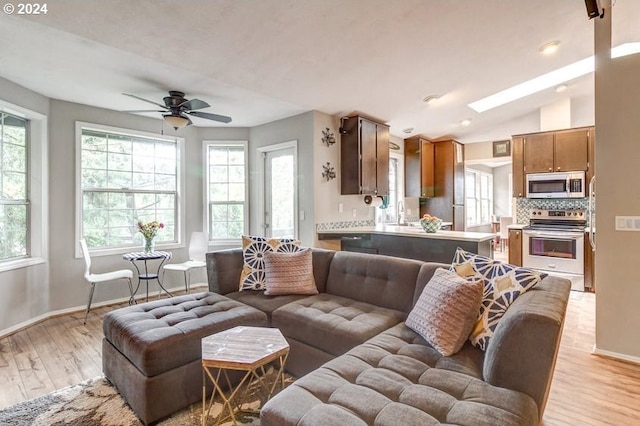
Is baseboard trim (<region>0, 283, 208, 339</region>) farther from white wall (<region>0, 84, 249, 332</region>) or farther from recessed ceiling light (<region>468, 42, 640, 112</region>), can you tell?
recessed ceiling light (<region>468, 42, 640, 112</region>)

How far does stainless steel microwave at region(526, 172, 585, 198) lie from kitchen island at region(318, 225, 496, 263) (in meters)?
2.23

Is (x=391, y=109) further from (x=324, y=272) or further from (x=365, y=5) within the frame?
(x=324, y=272)

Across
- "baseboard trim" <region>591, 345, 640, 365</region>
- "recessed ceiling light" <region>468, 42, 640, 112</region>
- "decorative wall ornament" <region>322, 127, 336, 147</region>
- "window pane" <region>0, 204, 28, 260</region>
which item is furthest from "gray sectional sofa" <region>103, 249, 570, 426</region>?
"recessed ceiling light" <region>468, 42, 640, 112</region>

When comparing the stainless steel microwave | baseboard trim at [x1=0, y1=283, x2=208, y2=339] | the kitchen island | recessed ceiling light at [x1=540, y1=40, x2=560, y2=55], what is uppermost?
recessed ceiling light at [x1=540, y1=40, x2=560, y2=55]

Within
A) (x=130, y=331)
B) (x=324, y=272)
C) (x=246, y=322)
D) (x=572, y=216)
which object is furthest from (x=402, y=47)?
(x=572, y=216)

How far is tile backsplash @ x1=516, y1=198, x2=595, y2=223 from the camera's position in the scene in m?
5.27

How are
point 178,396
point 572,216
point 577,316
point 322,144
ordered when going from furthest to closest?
point 572,216, point 322,144, point 577,316, point 178,396

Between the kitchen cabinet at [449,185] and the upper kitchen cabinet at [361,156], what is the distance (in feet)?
6.84

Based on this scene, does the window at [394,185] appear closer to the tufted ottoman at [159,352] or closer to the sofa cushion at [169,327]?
the sofa cushion at [169,327]

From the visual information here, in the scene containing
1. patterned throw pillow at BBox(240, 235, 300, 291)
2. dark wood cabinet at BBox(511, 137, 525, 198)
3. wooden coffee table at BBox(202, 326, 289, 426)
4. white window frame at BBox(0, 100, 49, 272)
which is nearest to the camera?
wooden coffee table at BBox(202, 326, 289, 426)

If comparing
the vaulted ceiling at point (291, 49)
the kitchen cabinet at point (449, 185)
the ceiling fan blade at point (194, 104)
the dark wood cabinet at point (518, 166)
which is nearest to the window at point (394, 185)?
the kitchen cabinet at point (449, 185)

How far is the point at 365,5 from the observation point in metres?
2.51

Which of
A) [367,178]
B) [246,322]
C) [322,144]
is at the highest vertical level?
[322,144]

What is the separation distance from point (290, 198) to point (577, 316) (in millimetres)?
3872
